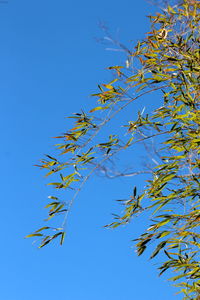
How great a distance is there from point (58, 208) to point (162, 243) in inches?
33.4

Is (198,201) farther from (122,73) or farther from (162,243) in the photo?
(122,73)

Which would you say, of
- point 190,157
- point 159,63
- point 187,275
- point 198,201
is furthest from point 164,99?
point 187,275

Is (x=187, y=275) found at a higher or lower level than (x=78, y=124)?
lower

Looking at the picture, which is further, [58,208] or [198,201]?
[58,208]

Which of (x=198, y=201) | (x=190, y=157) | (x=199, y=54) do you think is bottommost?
(x=198, y=201)

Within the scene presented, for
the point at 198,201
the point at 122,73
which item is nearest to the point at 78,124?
the point at 122,73

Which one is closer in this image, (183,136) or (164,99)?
(183,136)

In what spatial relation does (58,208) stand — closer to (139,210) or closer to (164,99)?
(139,210)

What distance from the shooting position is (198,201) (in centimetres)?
457

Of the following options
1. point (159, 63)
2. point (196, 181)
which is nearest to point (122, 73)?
point (159, 63)

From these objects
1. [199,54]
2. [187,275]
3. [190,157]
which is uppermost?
[199,54]

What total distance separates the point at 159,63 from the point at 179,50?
0.18m

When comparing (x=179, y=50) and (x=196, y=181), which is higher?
(x=179, y=50)

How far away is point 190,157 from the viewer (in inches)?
186
